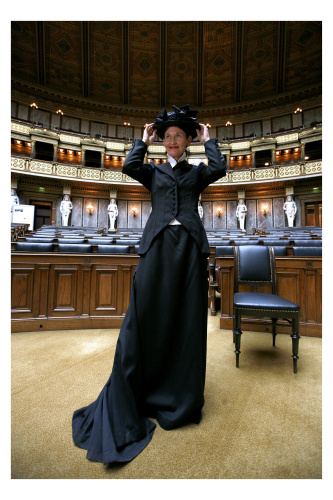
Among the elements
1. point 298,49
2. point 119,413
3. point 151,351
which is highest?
point 298,49

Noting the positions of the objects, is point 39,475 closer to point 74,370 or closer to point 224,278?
point 74,370

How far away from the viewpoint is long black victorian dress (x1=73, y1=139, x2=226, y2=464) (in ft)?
3.72

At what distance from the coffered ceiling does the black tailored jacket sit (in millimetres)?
15933

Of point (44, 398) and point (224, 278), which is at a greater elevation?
point (224, 278)

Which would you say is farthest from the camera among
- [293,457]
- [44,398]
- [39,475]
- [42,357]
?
[42,357]

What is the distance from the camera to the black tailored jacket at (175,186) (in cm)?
118

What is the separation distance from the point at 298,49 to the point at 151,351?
57.5 feet

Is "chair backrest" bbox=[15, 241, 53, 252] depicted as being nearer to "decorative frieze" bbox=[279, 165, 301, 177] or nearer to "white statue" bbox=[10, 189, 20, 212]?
"white statue" bbox=[10, 189, 20, 212]

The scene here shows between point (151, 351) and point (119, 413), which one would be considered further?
point (151, 351)

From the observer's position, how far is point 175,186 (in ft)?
3.99

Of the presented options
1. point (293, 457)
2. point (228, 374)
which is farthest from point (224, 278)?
point (293, 457)

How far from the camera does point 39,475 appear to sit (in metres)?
0.91

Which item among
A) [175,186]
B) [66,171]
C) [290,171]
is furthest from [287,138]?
[175,186]

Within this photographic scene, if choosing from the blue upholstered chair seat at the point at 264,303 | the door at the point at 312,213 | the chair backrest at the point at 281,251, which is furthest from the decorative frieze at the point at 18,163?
the door at the point at 312,213
